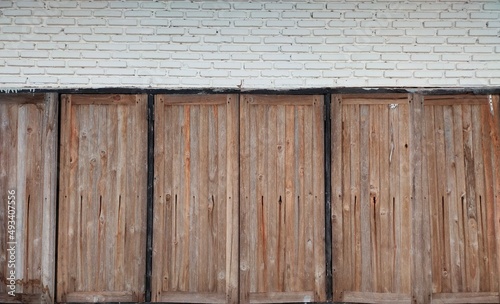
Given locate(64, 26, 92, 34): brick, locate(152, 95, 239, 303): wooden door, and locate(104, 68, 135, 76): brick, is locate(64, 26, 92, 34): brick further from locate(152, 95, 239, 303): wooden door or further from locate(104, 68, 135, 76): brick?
locate(152, 95, 239, 303): wooden door

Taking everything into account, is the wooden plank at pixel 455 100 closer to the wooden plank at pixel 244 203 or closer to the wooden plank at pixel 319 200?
the wooden plank at pixel 319 200

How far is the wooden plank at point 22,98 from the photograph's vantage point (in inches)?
199

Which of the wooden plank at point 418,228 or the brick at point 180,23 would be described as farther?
the brick at point 180,23

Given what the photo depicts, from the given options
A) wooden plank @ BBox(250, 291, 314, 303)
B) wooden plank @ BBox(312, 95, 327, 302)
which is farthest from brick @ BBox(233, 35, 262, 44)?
→ wooden plank @ BBox(250, 291, 314, 303)

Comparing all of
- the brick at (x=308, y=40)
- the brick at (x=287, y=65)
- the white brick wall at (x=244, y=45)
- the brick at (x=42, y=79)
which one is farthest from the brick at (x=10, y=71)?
the brick at (x=308, y=40)

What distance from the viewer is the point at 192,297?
16.4ft

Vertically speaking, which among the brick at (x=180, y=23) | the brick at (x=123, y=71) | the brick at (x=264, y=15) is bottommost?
the brick at (x=123, y=71)

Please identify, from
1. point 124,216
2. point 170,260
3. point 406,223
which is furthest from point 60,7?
point 406,223

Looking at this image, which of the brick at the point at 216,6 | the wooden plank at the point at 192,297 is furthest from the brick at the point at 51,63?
the wooden plank at the point at 192,297

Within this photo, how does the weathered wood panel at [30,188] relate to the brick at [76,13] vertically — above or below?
below

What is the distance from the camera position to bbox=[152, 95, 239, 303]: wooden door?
16.5ft

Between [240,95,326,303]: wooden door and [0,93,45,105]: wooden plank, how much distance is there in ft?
5.77

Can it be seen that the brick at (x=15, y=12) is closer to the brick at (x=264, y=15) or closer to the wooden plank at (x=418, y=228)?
the brick at (x=264, y=15)

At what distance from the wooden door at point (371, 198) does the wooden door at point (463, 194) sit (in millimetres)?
235
